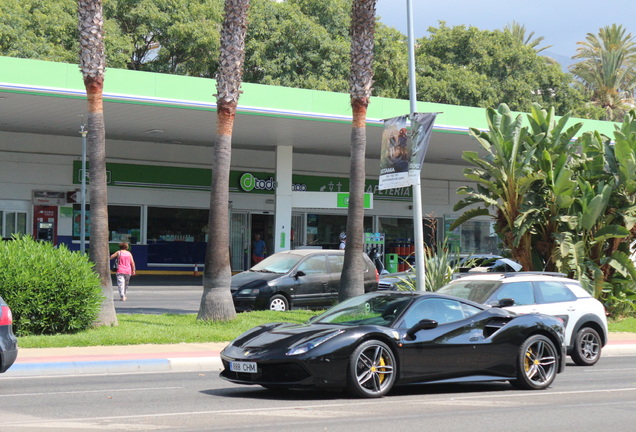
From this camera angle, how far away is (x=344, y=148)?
130 feet

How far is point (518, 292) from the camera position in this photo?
1470cm

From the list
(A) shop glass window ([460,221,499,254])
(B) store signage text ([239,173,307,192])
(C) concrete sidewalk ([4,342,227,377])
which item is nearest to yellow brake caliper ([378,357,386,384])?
(C) concrete sidewalk ([4,342,227,377])

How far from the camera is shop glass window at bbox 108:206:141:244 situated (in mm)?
38438

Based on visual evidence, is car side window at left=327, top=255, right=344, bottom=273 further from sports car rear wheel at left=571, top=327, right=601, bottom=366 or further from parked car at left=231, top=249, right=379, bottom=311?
sports car rear wheel at left=571, top=327, right=601, bottom=366

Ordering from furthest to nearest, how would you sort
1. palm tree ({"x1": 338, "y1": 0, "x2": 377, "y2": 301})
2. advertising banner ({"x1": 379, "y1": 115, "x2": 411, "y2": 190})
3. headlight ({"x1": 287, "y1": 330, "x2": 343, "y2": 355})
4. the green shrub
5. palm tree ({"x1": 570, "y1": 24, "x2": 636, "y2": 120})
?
palm tree ({"x1": 570, "y1": 24, "x2": 636, "y2": 120}) < palm tree ({"x1": 338, "y1": 0, "x2": 377, "y2": 301}) < advertising banner ({"x1": 379, "y1": 115, "x2": 411, "y2": 190}) < the green shrub < headlight ({"x1": 287, "y1": 330, "x2": 343, "y2": 355})

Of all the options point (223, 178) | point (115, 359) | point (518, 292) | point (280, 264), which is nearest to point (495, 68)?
point (280, 264)

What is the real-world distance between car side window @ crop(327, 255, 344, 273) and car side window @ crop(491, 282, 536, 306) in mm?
8187

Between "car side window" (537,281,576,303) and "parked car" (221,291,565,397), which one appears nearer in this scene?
"parked car" (221,291,565,397)

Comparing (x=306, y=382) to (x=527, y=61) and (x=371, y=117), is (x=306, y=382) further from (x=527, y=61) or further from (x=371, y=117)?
(x=527, y=61)

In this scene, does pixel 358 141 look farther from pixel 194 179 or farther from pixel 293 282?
pixel 194 179

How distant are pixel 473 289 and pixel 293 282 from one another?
24.9ft

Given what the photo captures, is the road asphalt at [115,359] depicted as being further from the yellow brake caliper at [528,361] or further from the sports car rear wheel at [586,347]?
the sports car rear wheel at [586,347]

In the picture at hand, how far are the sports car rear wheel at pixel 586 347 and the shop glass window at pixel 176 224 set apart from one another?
26.8 meters

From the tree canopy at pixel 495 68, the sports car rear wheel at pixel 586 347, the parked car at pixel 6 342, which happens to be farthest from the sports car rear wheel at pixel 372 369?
the tree canopy at pixel 495 68
